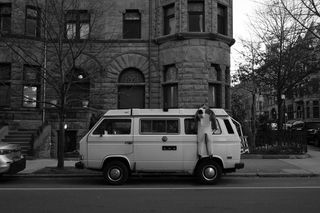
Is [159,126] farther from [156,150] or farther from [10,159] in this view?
[10,159]

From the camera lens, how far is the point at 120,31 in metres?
21.5

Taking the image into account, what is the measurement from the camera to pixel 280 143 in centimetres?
1847

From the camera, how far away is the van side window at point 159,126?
11.1 m

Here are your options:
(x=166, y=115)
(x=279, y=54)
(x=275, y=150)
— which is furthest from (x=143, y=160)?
(x=279, y=54)

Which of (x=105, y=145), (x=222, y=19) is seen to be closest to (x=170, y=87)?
(x=222, y=19)

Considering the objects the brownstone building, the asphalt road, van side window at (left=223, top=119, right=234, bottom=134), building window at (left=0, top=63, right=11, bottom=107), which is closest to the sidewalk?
the asphalt road

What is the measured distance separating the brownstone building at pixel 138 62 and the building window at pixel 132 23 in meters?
0.06

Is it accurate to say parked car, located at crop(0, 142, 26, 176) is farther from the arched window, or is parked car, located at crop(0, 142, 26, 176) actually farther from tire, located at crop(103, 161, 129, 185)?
the arched window

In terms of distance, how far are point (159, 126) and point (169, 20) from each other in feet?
39.6

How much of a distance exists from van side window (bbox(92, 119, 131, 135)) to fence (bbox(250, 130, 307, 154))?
8.96 meters

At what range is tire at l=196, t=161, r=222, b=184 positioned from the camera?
35.2ft

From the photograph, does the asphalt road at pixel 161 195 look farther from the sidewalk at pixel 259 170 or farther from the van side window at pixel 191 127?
the van side window at pixel 191 127

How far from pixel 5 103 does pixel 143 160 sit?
1321 centimetres

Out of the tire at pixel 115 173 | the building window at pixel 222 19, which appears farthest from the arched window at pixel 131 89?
the tire at pixel 115 173
